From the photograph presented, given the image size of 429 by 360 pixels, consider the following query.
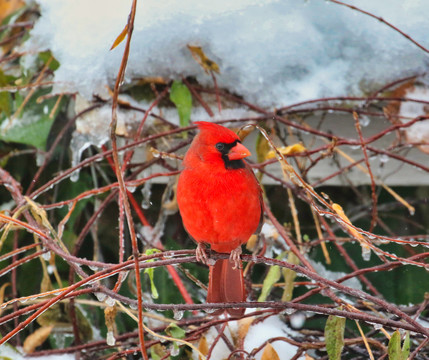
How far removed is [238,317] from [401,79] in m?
0.96

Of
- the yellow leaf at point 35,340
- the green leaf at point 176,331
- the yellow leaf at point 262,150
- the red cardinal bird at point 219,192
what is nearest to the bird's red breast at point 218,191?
the red cardinal bird at point 219,192

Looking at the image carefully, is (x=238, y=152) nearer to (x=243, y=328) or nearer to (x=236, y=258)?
(x=236, y=258)

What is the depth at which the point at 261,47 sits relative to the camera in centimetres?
192

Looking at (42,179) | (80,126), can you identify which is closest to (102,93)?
(80,126)

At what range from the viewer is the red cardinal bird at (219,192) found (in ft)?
4.08

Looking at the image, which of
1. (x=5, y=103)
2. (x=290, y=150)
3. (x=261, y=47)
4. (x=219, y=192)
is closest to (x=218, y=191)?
(x=219, y=192)

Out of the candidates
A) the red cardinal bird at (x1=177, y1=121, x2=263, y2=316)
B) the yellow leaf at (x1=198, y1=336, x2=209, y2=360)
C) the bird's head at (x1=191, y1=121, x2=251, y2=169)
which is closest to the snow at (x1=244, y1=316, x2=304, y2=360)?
the yellow leaf at (x1=198, y1=336, x2=209, y2=360)

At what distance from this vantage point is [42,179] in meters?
2.20

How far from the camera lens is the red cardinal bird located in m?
1.24

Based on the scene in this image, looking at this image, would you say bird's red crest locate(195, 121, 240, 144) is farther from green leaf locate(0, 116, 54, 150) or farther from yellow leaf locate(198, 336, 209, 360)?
green leaf locate(0, 116, 54, 150)

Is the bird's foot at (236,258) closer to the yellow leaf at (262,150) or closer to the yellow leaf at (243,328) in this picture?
the yellow leaf at (243,328)

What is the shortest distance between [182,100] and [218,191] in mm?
698

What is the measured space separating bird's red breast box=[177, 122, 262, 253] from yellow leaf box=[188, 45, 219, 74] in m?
0.58

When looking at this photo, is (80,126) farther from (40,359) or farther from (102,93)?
(40,359)
